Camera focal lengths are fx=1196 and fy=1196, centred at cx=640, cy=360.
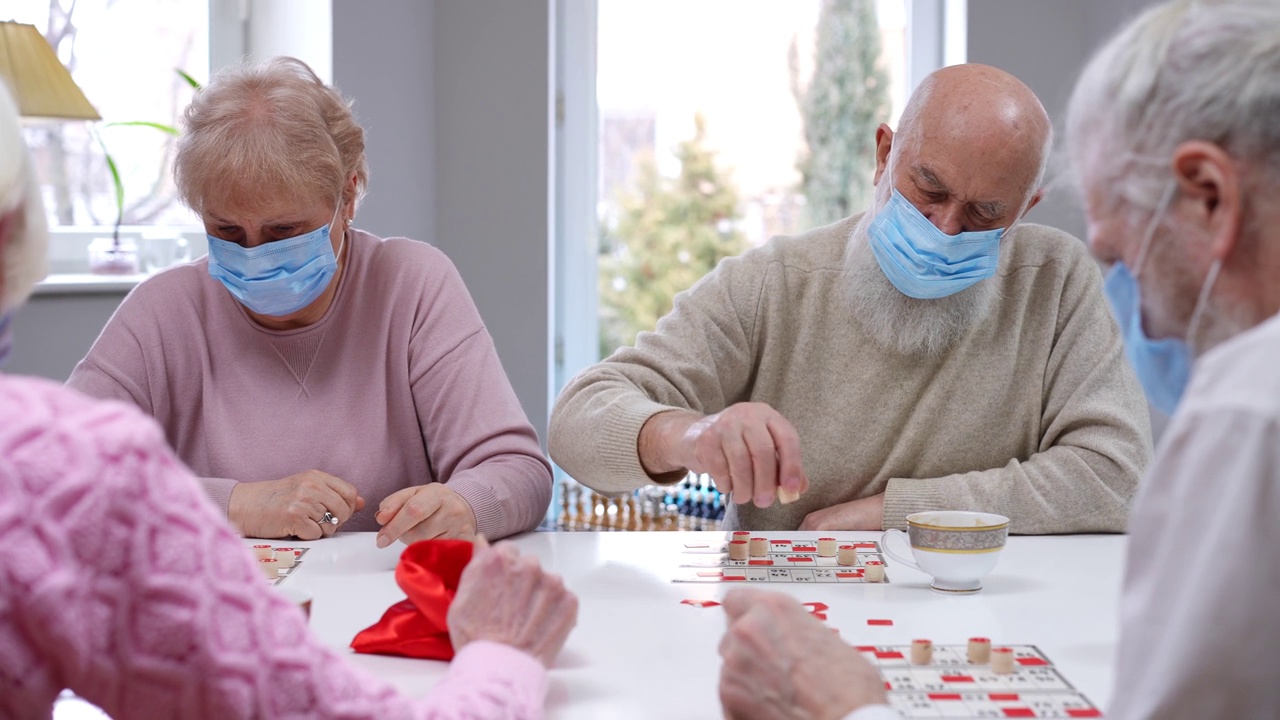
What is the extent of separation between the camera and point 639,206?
442 centimetres

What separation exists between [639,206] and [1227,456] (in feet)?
12.2

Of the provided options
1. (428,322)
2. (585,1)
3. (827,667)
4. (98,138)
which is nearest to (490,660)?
(827,667)

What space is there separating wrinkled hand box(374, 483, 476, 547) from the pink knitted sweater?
941 millimetres

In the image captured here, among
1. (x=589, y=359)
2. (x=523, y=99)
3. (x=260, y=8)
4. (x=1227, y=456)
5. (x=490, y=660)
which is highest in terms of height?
(x=260, y=8)

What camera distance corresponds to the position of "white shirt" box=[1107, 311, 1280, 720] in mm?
777

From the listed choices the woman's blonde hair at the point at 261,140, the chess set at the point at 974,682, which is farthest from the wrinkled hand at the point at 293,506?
the chess set at the point at 974,682

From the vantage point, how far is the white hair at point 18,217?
2.74 ft

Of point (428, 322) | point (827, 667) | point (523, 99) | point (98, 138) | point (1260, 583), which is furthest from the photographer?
point (523, 99)

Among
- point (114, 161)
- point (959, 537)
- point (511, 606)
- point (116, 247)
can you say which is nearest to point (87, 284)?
point (116, 247)

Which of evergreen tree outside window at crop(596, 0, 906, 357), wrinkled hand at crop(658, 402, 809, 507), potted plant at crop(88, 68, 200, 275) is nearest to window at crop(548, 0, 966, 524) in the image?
evergreen tree outside window at crop(596, 0, 906, 357)

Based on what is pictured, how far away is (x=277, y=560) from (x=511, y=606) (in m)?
0.66

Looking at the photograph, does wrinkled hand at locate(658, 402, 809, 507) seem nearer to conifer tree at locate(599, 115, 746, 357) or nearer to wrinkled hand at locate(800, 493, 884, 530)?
wrinkled hand at locate(800, 493, 884, 530)

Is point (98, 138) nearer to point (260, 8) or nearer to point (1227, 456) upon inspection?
point (260, 8)

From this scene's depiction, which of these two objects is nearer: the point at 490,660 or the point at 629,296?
the point at 490,660
